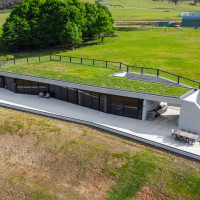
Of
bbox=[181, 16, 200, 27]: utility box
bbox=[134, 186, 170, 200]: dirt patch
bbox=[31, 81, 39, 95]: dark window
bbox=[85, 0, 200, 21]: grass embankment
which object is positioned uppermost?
bbox=[85, 0, 200, 21]: grass embankment

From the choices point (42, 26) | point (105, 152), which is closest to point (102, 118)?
point (105, 152)

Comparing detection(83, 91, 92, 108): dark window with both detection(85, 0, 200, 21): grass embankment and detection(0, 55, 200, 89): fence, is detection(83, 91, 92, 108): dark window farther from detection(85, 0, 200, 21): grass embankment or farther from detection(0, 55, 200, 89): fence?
detection(85, 0, 200, 21): grass embankment

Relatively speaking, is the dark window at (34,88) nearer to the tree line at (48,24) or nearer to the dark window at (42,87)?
the dark window at (42,87)

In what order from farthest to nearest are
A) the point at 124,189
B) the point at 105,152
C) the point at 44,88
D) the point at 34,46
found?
the point at 34,46 → the point at 44,88 → the point at 105,152 → the point at 124,189

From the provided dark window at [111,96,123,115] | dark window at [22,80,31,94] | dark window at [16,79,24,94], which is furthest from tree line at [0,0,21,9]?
dark window at [111,96,123,115]

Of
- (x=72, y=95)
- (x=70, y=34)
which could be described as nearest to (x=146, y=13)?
(x=70, y=34)

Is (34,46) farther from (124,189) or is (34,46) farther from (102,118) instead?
(124,189)
